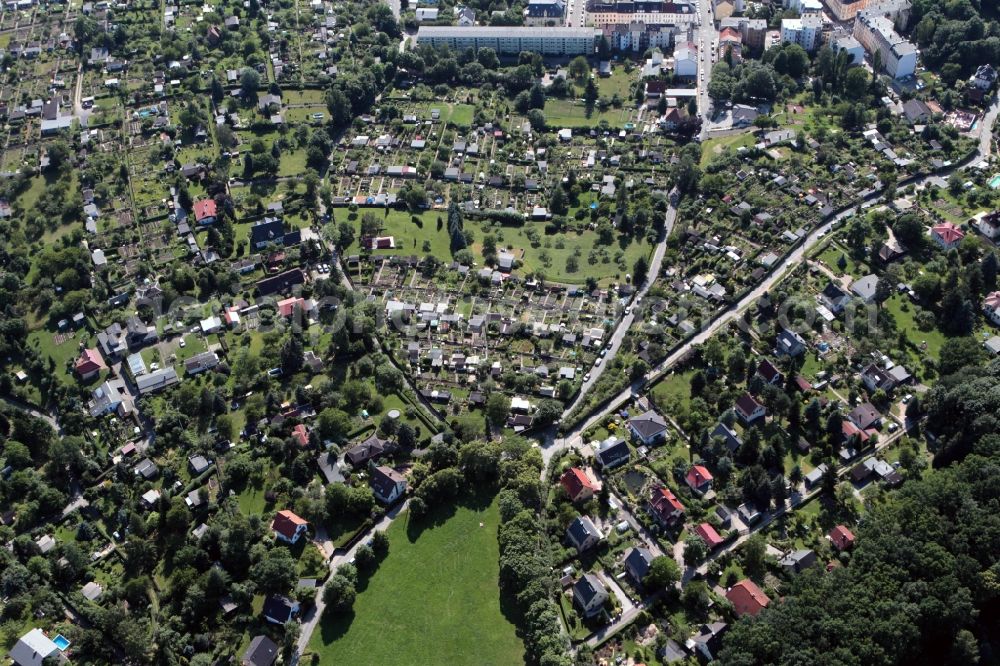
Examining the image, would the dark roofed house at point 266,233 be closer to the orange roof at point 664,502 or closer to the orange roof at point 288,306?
the orange roof at point 288,306

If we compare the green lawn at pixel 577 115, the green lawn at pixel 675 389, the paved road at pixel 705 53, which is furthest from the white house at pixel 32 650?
the paved road at pixel 705 53

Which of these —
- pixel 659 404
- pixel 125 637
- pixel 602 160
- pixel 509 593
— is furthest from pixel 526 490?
pixel 602 160

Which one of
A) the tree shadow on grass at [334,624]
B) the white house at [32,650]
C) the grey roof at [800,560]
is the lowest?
the white house at [32,650]

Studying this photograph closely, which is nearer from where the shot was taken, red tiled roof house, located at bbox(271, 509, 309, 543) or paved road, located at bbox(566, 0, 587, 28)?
red tiled roof house, located at bbox(271, 509, 309, 543)

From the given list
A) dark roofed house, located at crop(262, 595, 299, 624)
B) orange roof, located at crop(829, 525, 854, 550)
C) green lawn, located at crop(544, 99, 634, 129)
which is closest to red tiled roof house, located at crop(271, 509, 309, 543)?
dark roofed house, located at crop(262, 595, 299, 624)

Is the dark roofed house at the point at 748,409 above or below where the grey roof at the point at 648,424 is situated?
above

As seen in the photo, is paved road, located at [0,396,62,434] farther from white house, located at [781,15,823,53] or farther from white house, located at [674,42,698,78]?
white house, located at [781,15,823,53]

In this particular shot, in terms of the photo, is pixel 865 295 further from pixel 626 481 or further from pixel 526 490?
pixel 526 490

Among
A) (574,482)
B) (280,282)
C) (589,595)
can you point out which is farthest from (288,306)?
(589,595)
